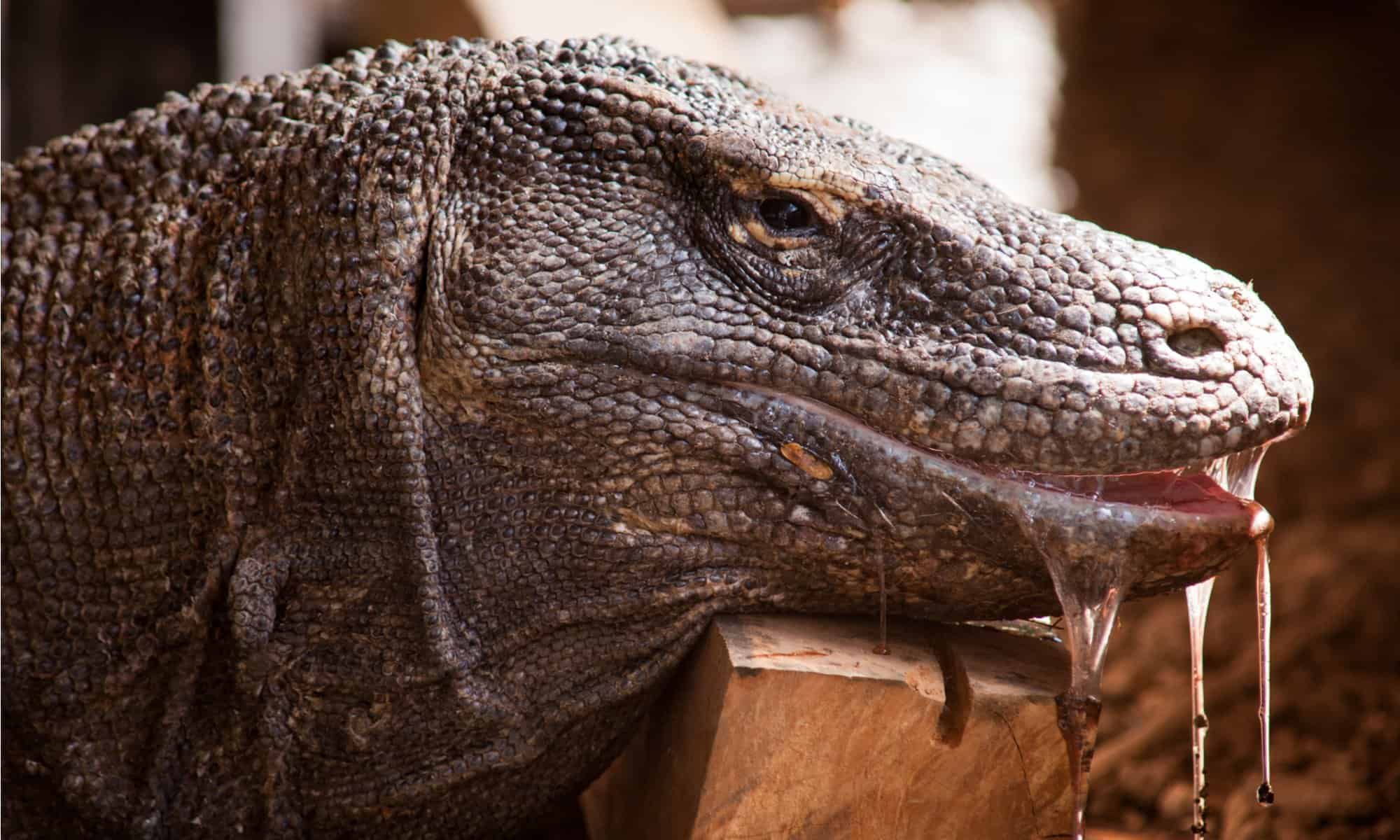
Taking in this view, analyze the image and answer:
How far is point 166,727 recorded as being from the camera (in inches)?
93.7

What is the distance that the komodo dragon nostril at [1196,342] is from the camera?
2059 mm

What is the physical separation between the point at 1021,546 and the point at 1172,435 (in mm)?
297

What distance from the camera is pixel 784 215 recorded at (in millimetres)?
2230

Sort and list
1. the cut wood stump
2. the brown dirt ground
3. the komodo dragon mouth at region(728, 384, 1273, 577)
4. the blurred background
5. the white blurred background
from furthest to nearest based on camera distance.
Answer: the white blurred background
the blurred background
the brown dirt ground
the cut wood stump
the komodo dragon mouth at region(728, 384, 1273, 577)

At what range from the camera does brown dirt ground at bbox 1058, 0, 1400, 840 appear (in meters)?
3.88

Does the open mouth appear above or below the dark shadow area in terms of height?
below

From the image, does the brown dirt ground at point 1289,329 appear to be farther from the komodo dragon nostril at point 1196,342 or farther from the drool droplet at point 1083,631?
the komodo dragon nostril at point 1196,342

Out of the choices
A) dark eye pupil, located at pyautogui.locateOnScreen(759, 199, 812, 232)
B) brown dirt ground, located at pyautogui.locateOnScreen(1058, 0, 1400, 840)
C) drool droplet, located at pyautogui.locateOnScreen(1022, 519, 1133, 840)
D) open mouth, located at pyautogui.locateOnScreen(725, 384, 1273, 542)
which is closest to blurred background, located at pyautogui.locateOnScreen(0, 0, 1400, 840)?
brown dirt ground, located at pyautogui.locateOnScreen(1058, 0, 1400, 840)

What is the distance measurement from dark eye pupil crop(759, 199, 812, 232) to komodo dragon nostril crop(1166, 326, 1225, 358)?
0.63 m

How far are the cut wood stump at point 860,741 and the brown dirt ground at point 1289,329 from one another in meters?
1.48

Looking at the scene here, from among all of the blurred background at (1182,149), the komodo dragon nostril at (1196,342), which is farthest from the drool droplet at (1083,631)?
the blurred background at (1182,149)

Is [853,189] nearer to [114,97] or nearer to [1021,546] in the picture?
[1021,546]

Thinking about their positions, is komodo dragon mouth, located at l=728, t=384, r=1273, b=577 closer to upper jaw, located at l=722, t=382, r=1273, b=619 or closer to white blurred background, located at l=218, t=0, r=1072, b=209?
upper jaw, located at l=722, t=382, r=1273, b=619

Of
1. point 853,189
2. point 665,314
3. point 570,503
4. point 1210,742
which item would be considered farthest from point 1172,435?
point 1210,742
